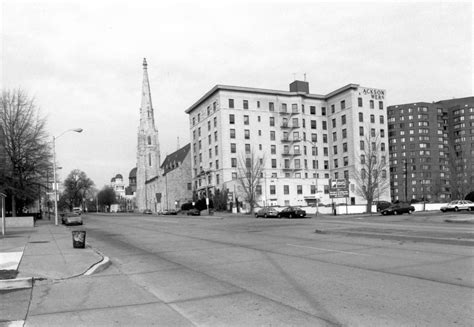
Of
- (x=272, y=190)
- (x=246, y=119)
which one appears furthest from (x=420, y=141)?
(x=272, y=190)

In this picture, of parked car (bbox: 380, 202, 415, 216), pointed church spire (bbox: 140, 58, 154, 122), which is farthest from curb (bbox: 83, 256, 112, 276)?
pointed church spire (bbox: 140, 58, 154, 122)

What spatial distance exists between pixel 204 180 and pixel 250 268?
90.0 meters

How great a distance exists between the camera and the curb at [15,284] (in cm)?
998

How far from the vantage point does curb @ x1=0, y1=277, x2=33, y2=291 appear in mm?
9984

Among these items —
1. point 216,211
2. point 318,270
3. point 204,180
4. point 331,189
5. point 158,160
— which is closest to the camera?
point 318,270

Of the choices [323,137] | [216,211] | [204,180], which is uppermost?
[323,137]

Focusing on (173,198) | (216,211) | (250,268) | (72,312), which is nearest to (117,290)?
(72,312)

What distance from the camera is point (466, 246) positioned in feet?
51.1

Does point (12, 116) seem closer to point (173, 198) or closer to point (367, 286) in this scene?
point (367, 286)

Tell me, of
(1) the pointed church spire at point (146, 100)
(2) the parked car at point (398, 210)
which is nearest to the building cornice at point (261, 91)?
(1) the pointed church spire at point (146, 100)

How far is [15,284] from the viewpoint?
10.1 meters

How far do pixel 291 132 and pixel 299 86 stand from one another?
39.3 ft

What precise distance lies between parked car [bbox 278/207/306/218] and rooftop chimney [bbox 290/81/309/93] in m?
54.7

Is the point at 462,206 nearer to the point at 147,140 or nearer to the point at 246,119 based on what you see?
the point at 246,119
